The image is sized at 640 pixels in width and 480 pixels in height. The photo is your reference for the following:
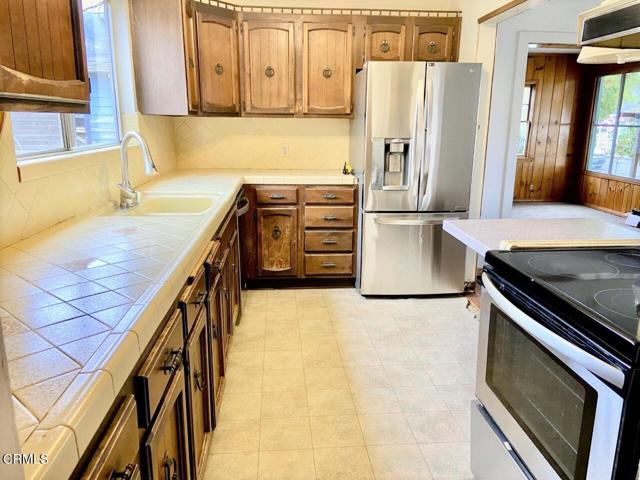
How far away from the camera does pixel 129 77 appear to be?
3115mm

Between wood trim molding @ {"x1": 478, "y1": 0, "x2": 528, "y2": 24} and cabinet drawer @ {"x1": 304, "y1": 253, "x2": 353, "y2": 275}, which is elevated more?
wood trim molding @ {"x1": 478, "y1": 0, "x2": 528, "y2": 24}

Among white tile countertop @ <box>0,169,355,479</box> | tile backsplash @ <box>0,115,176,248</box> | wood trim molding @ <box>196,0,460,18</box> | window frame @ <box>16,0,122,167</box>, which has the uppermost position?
wood trim molding @ <box>196,0,460,18</box>

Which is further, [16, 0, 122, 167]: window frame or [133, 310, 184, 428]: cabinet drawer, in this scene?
[16, 0, 122, 167]: window frame

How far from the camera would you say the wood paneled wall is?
779 centimetres

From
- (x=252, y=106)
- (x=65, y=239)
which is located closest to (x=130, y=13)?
(x=252, y=106)

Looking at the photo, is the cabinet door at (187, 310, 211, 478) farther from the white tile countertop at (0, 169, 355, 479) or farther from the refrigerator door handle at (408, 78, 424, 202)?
the refrigerator door handle at (408, 78, 424, 202)

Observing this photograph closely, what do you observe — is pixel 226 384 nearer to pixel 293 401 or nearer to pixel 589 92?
pixel 293 401

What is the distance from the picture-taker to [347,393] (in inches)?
93.7

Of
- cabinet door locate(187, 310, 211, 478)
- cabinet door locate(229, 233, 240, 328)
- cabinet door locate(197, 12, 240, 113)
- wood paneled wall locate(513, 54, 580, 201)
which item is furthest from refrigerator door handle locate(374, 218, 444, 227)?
wood paneled wall locate(513, 54, 580, 201)

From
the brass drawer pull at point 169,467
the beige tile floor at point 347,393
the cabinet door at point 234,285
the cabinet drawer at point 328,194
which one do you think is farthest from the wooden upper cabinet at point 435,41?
the brass drawer pull at point 169,467

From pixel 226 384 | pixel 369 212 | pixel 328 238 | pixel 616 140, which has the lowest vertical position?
pixel 226 384

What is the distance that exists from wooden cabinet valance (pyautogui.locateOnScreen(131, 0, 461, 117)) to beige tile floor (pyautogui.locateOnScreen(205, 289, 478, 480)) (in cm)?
161

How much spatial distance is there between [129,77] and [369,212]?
1.91m

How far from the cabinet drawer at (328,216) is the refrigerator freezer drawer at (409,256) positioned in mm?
223
